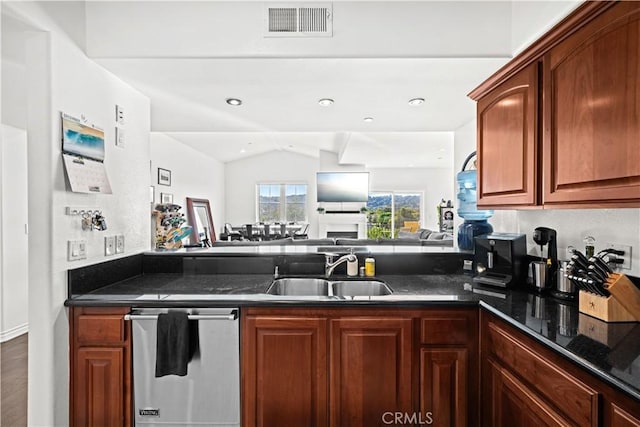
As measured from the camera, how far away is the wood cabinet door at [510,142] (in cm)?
160

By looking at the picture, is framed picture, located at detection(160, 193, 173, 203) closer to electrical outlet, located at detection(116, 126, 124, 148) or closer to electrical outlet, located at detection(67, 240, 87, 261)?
electrical outlet, located at detection(116, 126, 124, 148)

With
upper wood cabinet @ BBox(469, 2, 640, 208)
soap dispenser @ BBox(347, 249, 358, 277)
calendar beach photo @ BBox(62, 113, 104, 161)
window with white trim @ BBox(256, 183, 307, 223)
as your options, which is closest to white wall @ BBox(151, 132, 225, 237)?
window with white trim @ BBox(256, 183, 307, 223)

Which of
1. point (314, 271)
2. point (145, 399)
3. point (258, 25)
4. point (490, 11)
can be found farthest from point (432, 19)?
point (145, 399)

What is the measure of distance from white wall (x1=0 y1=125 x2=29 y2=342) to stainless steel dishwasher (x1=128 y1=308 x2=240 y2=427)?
225 cm

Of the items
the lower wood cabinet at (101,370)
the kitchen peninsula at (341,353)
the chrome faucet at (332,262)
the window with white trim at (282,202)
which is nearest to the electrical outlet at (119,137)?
the kitchen peninsula at (341,353)

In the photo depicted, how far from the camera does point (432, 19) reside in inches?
74.4

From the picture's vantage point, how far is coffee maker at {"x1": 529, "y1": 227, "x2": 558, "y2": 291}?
1807 millimetres

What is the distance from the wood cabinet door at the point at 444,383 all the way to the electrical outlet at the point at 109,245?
1.94 m

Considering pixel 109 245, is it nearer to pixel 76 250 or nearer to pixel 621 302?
pixel 76 250

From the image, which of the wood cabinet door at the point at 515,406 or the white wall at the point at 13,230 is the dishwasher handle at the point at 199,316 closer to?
the wood cabinet door at the point at 515,406

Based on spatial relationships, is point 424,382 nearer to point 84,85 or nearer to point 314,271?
point 314,271

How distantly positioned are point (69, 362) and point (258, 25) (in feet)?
6.89

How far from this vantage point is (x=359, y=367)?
1765 mm

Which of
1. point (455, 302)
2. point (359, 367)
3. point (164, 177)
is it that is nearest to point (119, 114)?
point (359, 367)
